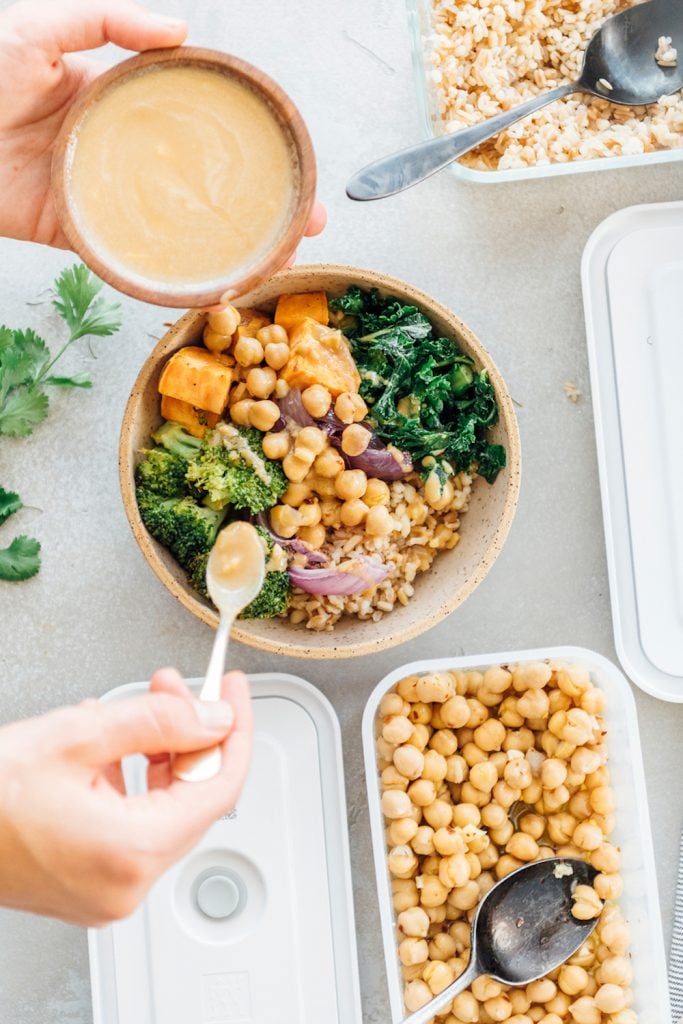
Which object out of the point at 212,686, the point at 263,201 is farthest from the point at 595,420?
the point at 212,686

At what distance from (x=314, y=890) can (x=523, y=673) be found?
63 centimetres

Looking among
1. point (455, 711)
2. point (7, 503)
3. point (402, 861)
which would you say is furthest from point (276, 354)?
point (402, 861)

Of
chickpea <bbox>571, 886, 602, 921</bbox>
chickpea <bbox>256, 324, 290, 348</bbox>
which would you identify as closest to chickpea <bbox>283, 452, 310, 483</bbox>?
chickpea <bbox>256, 324, 290, 348</bbox>

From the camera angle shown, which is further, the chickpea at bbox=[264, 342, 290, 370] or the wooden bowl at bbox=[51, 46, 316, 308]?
the chickpea at bbox=[264, 342, 290, 370]

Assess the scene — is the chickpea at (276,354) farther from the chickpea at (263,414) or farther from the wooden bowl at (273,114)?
the wooden bowl at (273,114)

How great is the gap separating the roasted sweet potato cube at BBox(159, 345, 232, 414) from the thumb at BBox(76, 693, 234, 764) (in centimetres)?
80

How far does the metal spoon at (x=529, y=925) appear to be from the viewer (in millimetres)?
2154

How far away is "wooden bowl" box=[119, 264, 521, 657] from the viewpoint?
2.01m

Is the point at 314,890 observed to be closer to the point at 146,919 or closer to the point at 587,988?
the point at 146,919

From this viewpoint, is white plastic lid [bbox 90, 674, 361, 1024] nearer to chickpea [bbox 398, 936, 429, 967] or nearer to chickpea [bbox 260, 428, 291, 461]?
chickpea [bbox 398, 936, 429, 967]

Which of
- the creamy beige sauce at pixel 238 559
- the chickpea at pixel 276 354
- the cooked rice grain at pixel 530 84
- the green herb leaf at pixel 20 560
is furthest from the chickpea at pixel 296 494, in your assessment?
the cooked rice grain at pixel 530 84

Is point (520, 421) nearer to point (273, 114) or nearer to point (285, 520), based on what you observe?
point (285, 520)

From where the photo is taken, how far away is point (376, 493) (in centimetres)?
209

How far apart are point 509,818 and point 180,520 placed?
0.96m
